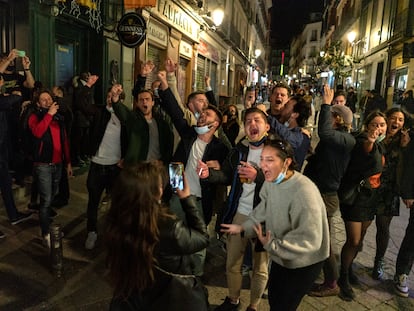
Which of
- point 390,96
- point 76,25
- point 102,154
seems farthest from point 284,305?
point 390,96

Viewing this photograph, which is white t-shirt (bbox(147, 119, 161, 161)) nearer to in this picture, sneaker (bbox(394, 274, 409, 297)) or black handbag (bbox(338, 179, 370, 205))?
black handbag (bbox(338, 179, 370, 205))

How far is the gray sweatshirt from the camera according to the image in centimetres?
242

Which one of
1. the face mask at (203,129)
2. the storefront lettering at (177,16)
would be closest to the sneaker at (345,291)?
the face mask at (203,129)

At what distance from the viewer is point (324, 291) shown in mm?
3885

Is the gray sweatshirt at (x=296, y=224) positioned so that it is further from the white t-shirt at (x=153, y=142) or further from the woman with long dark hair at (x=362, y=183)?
the white t-shirt at (x=153, y=142)

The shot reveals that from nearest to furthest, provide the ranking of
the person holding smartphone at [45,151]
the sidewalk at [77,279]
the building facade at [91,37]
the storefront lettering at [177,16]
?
the sidewalk at [77,279]
the person holding smartphone at [45,151]
the building facade at [91,37]
the storefront lettering at [177,16]

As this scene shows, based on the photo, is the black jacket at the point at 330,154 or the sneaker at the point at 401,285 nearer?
the black jacket at the point at 330,154

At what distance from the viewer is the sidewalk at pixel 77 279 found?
142 inches

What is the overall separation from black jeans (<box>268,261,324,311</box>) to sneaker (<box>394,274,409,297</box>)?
1.98 metres

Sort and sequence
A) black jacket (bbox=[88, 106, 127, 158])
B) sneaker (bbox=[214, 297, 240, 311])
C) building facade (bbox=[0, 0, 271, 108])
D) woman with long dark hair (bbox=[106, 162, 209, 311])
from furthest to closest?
building facade (bbox=[0, 0, 271, 108])
black jacket (bbox=[88, 106, 127, 158])
sneaker (bbox=[214, 297, 240, 311])
woman with long dark hair (bbox=[106, 162, 209, 311])

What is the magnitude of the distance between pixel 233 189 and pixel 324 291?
58.7 inches


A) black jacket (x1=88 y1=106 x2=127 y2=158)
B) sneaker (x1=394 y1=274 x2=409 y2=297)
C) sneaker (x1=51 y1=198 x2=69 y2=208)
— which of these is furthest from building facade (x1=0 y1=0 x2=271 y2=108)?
sneaker (x1=394 y1=274 x2=409 y2=297)

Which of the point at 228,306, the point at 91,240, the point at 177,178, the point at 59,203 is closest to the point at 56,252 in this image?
the point at 91,240

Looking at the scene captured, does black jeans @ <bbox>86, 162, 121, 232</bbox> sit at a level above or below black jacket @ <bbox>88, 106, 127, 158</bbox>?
below
